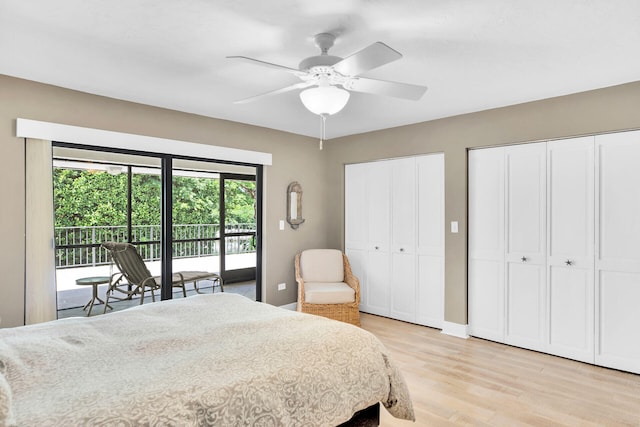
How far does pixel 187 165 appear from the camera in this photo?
4152mm

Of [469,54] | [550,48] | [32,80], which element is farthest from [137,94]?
[550,48]

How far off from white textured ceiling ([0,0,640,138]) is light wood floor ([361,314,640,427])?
240 centimetres

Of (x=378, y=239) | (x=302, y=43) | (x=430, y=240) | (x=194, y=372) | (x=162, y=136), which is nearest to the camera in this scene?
(x=194, y=372)

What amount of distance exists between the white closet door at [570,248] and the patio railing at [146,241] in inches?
128

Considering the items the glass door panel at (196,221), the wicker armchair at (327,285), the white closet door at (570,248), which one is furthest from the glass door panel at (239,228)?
the white closet door at (570,248)

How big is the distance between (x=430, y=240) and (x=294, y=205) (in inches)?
70.3

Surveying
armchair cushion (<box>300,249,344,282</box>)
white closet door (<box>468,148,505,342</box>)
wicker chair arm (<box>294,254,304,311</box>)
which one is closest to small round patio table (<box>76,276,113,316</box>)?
wicker chair arm (<box>294,254,304,311</box>)

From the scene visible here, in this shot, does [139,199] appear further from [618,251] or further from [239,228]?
[618,251]

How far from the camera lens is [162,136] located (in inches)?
153

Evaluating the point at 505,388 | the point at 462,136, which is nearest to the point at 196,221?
the point at 462,136

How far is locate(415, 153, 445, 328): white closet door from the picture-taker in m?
4.42

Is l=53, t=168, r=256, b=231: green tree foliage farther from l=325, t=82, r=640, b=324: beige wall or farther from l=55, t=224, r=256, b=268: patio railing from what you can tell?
l=325, t=82, r=640, b=324: beige wall

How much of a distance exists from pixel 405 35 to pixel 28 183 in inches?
120

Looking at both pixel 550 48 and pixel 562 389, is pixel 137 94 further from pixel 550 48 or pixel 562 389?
pixel 562 389
